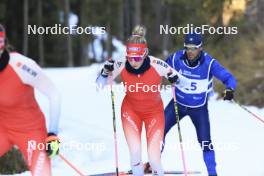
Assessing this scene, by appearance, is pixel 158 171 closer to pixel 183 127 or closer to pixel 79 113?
pixel 183 127

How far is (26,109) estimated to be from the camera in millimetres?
4902

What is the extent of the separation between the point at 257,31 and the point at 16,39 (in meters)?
19.8

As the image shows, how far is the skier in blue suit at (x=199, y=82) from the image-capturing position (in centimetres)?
698

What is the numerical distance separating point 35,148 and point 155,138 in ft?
6.59

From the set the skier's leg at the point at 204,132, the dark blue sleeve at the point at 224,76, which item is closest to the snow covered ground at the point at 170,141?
the skier's leg at the point at 204,132

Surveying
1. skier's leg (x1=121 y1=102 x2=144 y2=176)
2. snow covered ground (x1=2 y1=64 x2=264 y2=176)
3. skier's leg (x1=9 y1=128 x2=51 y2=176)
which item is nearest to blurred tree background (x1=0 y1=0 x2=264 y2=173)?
snow covered ground (x1=2 y1=64 x2=264 y2=176)

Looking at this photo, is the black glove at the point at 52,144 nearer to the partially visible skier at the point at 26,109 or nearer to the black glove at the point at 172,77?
the partially visible skier at the point at 26,109

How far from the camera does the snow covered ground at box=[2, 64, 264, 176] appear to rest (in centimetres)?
893

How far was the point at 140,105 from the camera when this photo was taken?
6.63 meters

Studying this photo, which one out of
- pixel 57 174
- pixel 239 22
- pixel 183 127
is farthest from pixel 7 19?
pixel 57 174

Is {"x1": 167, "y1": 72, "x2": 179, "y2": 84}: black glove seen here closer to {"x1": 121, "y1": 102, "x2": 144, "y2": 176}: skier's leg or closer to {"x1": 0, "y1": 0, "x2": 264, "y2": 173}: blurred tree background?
{"x1": 121, "y1": 102, "x2": 144, "y2": 176}: skier's leg

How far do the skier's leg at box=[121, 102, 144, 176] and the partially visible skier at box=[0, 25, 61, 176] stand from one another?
71.6 inches

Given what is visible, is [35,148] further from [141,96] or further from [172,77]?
[172,77]

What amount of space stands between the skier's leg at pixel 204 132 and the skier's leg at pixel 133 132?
89 cm
